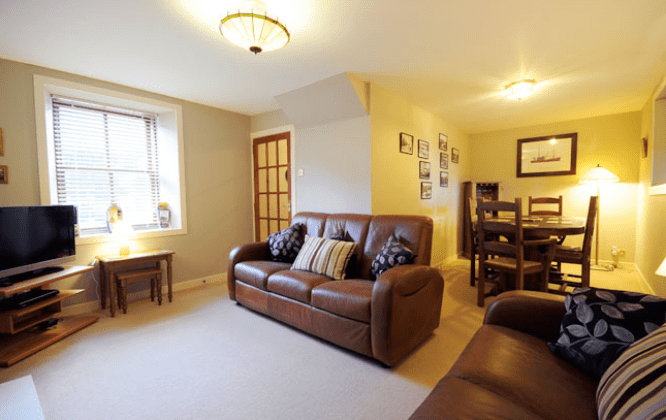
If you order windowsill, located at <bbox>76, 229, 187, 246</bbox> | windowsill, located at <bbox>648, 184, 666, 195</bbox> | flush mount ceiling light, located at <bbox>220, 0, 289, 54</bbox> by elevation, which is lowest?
windowsill, located at <bbox>76, 229, 187, 246</bbox>

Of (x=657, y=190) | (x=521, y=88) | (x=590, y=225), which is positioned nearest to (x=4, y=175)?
(x=521, y=88)

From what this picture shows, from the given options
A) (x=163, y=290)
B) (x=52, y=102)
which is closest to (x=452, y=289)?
(x=163, y=290)

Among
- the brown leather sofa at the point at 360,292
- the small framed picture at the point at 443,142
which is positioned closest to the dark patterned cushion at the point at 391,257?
the brown leather sofa at the point at 360,292

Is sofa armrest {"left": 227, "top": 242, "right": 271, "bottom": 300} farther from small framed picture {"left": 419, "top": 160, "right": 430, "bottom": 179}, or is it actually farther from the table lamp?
the table lamp

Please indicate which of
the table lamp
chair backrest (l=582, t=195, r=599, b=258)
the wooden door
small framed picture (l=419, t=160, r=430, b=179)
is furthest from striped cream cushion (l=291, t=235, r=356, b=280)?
the table lamp

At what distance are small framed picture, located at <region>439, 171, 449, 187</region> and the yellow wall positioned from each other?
0.08m

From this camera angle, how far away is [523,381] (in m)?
1.03

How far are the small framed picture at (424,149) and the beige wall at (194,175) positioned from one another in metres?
2.63

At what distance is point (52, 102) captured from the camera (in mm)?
2879

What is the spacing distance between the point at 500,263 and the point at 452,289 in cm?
77

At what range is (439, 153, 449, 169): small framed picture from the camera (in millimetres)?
4520

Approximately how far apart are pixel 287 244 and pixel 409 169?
191 centimetres

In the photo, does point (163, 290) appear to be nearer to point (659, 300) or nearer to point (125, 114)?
point (125, 114)

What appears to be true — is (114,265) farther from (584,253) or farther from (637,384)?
(584,253)
